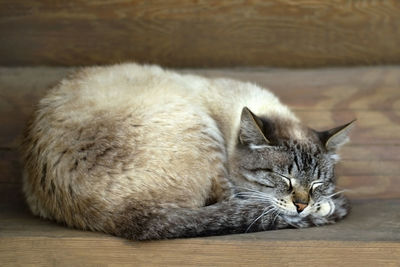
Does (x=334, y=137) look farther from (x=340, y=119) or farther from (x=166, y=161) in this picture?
(x=166, y=161)

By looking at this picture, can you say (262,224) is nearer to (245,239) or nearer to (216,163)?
(245,239)

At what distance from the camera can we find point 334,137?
4383mm

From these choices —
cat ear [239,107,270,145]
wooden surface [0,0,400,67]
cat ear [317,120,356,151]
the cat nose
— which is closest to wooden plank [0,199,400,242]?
the cat nose

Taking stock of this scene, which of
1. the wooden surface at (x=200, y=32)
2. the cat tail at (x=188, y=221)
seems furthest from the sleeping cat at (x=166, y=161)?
the wooden surface at (x=200, y=32)

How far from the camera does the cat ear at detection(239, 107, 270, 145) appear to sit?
13.7ft

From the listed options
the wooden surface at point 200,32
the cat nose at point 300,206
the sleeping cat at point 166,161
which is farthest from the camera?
the wooden surface at point 200,32

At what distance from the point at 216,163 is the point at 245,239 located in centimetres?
63

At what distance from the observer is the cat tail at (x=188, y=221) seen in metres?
3.68

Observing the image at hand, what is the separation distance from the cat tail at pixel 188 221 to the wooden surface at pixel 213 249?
2.5 inches

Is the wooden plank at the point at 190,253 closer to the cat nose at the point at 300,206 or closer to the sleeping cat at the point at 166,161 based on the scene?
the sleeping cat at the point at 166,161

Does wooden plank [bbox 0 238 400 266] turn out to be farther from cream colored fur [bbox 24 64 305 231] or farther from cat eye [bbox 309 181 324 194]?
cat eye [bbox 309 181 324 194]

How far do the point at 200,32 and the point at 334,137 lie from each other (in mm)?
1492

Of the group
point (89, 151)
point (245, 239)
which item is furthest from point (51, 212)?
point (245, 239)

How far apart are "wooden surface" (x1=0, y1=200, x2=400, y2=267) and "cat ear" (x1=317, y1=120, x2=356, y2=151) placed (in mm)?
777
